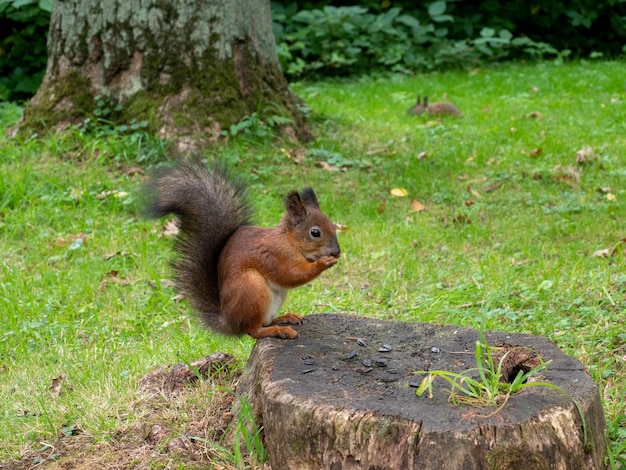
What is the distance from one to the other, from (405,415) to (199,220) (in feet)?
3.28

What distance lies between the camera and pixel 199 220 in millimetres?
2623

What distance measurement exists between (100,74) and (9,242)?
1455 millimetres

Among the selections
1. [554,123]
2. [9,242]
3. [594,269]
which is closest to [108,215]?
[9,242]

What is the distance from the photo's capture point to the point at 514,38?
11438 mm

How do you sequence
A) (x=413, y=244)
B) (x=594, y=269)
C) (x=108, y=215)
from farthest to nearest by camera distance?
(x=108, y=215)
(x=413, y=244)
(x=594, y=269)

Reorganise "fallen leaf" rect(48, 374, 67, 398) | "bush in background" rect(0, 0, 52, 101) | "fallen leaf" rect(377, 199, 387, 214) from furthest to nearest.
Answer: "bush in background" rect(0, 0, 52, 101), "fallen leaf" rect(377, 199, 387, 214), "fallen leaf" rect(48, 374, 67, 398)

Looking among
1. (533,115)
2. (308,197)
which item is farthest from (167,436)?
(533,115)

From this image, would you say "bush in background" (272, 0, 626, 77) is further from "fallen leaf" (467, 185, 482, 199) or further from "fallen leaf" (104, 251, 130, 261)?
"fallen leaf" (104, 251, 130, 261)

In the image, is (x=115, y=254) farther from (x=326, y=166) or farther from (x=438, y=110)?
(x=438, y=110)


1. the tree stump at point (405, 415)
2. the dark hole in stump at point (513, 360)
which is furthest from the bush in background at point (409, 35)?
the dark hole in stump at point (513, 360)

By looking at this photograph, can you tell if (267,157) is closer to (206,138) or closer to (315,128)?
(206,138)

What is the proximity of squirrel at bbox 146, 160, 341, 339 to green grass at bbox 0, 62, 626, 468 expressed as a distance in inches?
17.7

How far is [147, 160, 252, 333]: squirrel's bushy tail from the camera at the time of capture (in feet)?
8.57

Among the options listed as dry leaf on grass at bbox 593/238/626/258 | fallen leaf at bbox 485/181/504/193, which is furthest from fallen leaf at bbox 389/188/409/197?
dry leaf on grass at bbox 593/238/626/258
